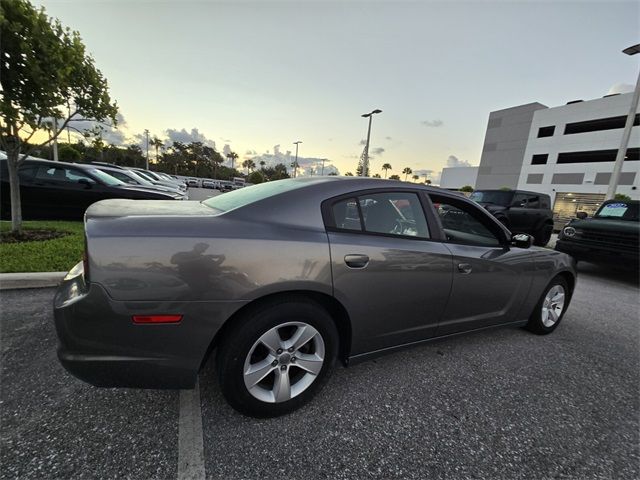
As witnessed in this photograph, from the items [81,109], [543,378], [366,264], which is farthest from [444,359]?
[81,109]

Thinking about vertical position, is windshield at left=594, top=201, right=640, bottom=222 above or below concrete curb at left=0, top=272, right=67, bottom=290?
above

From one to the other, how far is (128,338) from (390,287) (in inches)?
61.1

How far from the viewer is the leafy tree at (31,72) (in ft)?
13.7

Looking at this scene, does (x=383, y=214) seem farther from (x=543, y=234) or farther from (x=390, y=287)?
(x=543, y=234)

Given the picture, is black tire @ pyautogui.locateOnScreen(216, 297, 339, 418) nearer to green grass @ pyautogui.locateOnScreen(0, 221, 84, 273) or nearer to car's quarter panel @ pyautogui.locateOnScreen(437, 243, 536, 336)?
car's quarter panel @ pyautogui.locateOnScreen(437, 243, 536, 336)

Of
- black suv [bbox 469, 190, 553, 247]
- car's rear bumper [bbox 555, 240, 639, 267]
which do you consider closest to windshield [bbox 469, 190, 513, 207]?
black suv [bbox 469, 190, 553, 247]

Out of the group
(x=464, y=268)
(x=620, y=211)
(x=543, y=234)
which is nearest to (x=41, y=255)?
(x=464, y=268)

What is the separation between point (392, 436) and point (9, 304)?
3729 millimetres

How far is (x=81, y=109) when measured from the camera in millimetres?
5203

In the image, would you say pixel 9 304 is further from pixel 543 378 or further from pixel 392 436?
pixel 543 378

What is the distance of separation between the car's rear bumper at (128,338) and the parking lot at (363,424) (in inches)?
13.7

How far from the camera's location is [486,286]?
257cm

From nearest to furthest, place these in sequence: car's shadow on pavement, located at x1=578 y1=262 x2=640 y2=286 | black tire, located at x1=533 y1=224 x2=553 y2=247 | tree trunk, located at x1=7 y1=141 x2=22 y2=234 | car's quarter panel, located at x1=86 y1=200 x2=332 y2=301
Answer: car's quarter panel, located at x1=86 y1=200 x2=332 y2=301 → tree trunk, located at x1=7 y1=141 x2=22 y2=234 → car's shadow on pavement, located at x1=578 y1=262 x2=640 y2=286 → black tire, located at x1=533 y1=224 x2=553 y2=247

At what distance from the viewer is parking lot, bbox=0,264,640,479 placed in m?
1.56
